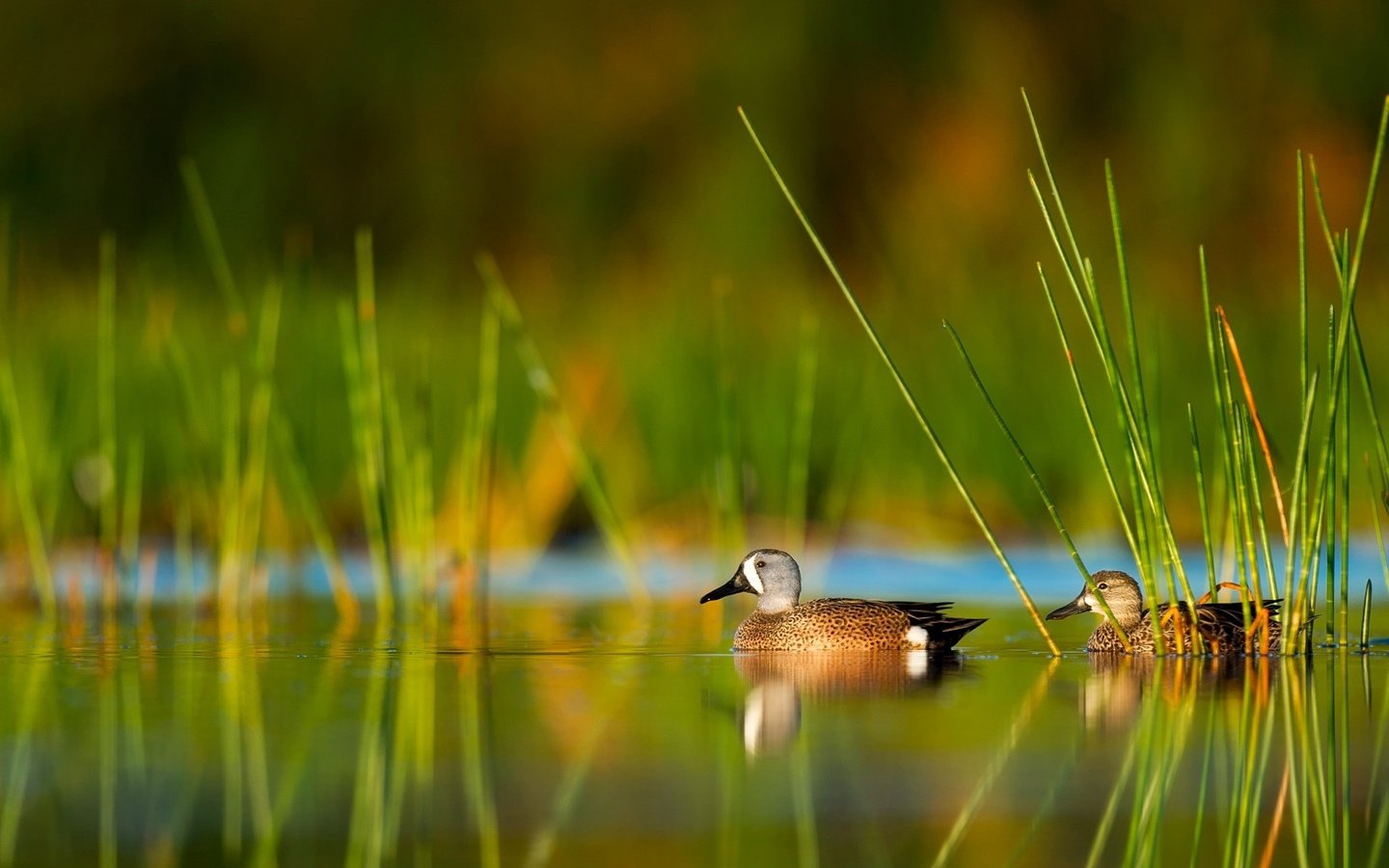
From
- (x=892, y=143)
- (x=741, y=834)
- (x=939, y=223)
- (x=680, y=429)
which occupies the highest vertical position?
(x=892, y=143)

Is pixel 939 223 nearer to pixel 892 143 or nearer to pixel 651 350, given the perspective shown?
pixel 651 350

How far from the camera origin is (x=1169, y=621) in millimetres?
6293

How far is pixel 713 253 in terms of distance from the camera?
47.1ft

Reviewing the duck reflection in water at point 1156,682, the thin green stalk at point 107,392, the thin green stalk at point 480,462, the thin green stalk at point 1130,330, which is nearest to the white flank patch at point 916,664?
the duck reflection in water at point 1156,682

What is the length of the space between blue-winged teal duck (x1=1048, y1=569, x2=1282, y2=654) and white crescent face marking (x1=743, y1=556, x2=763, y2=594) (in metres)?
0.97

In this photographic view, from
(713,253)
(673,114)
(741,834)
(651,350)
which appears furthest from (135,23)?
(741,834)

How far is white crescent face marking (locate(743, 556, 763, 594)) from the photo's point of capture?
708 cm

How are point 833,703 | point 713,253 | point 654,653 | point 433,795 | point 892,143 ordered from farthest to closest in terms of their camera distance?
point 892,143 → point 713,253 → point 654,653 → point 833,703 → point 433,795

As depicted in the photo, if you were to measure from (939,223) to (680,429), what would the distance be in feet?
11.7

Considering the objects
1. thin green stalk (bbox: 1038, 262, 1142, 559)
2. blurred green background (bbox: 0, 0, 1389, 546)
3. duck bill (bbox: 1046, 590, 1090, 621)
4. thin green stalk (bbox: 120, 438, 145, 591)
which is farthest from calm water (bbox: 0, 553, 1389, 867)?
blurred green background (bbox: 0, 0, 1389, 546)

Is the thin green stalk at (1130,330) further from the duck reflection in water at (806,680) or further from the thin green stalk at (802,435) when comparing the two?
the thin green stalk at (802,435)

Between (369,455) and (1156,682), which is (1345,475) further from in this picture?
(369,455)

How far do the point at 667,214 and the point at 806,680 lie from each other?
11029 millimetres

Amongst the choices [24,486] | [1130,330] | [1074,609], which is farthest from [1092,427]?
[24,486]
